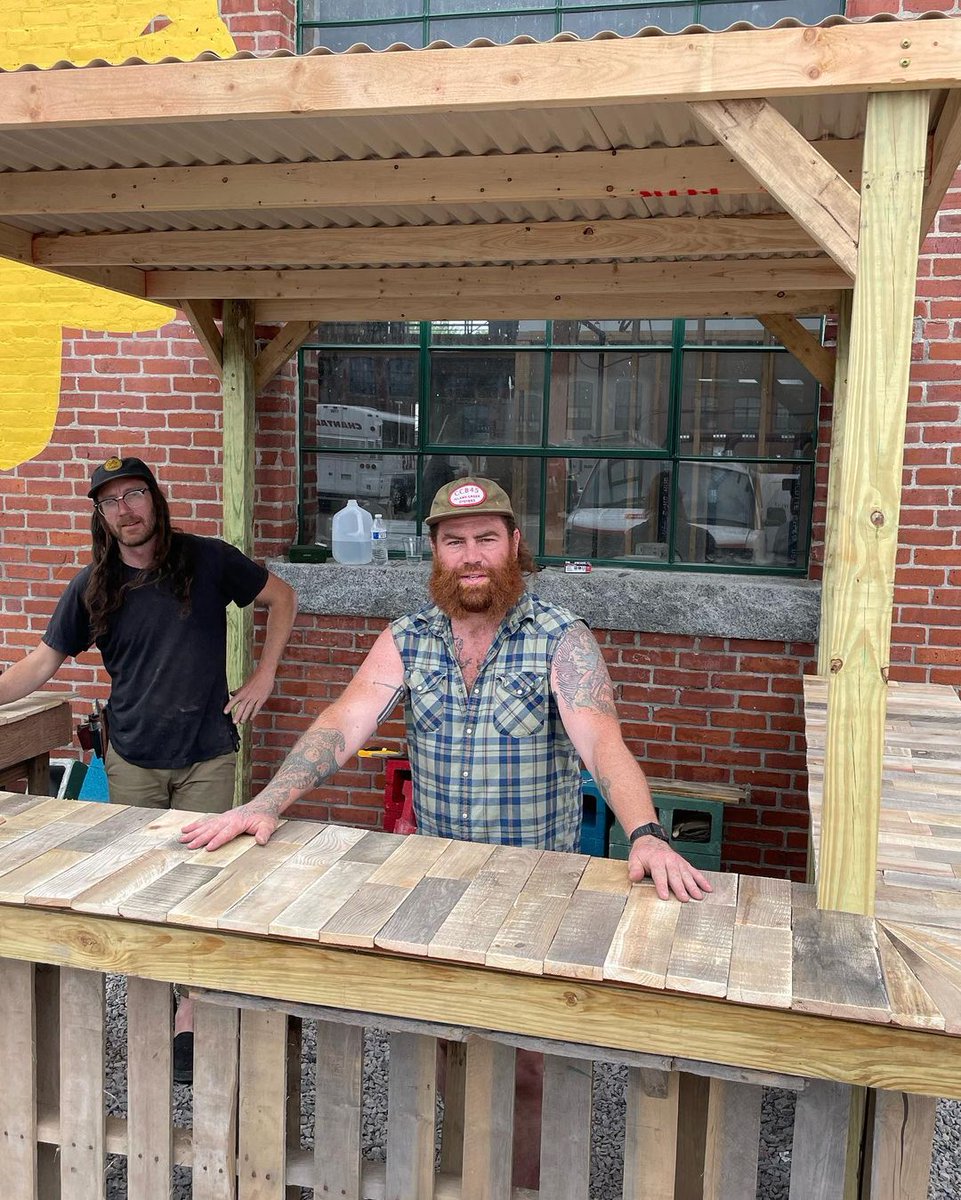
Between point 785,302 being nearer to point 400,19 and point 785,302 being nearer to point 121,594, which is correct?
point 400,19

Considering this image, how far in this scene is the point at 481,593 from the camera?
2.86 meters

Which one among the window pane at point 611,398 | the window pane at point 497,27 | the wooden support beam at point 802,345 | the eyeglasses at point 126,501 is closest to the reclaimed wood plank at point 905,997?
the eyeglasses at point 126,501

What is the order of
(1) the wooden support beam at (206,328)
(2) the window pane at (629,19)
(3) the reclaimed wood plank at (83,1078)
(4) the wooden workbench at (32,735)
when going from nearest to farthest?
1. (3) the reclaimed wood plank at (83,1078)
2. (4) the wooden workbench at (32,735)
3. (1) the wooden support beam at (206,328)
4. (2) the window pane at (629,19)

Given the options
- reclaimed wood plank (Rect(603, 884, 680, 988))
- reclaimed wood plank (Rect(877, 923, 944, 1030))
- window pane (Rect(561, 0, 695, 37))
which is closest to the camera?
reclaimed wood plank (Rect(877, 923, 944, 1030))

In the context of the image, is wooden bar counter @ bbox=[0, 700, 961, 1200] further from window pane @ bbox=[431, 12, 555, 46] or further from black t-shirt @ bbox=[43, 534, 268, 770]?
window pane @ bbox=[431, 12, 555, 46]

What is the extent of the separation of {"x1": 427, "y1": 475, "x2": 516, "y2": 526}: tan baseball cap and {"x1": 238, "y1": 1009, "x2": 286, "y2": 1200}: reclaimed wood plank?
1.36 m

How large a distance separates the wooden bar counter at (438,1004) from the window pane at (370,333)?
3.61m

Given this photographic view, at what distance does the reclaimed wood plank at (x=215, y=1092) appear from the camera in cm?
225

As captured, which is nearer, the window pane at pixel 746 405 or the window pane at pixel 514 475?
the window pane at pixel 746 405

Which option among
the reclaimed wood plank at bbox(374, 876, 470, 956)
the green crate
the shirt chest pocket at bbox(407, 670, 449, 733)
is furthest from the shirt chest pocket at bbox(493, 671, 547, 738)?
the green crate

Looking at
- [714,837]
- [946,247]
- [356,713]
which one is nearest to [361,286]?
[356,713]

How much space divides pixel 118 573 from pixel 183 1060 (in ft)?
5.56

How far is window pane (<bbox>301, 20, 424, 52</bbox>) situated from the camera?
532cm

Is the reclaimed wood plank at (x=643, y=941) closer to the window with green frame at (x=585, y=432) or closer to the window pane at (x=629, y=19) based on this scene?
the window with green frame at (x=585, y=432)
